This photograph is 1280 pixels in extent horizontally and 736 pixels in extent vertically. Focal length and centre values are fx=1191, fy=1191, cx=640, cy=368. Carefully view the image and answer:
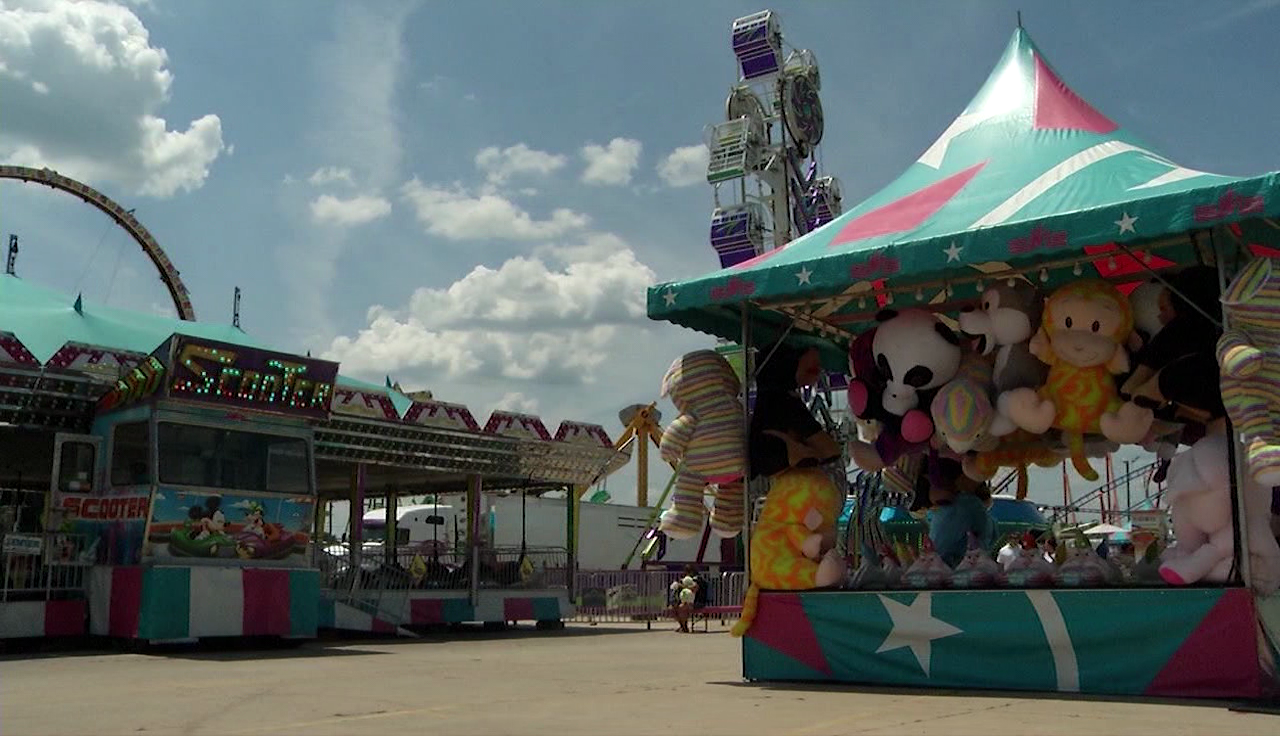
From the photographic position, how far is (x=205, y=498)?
15.4 meters

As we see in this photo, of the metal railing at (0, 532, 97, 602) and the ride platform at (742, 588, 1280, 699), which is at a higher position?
A: the metal railing at (0, 532, 97, 602)

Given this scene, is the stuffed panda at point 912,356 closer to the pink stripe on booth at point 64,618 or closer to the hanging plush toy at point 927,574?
the hanging plush toy at point 927,574

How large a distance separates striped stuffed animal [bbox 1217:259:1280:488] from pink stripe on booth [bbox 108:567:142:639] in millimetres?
12461

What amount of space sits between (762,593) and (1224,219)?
191 inches

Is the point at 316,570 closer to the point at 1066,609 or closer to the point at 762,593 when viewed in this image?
the point at 762,593

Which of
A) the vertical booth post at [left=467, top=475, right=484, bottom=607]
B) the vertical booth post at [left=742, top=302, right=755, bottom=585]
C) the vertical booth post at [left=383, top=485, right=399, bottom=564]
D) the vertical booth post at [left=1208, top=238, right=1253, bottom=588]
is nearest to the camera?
the vertical booth post at [left=1208, top=238, right=1253, bottom=588]

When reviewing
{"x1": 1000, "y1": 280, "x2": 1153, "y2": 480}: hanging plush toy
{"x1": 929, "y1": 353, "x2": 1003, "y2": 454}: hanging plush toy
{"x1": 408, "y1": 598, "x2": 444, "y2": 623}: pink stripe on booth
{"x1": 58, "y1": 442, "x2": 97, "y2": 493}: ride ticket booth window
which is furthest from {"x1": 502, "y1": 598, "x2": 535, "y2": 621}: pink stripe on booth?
{"x1": 1000, "y1": 280, "x2": 1153, "y2": 480}: hanging plush toy

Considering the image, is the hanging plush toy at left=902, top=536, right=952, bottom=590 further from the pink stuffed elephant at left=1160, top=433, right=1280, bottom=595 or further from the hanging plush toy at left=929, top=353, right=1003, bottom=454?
the pink stuffed elephant at left=1160, top=433, right=1280, bottom=595

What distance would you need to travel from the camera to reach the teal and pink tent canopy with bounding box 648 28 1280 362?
8703 mm

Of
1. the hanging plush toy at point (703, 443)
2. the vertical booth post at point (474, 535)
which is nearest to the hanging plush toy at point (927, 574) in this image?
Result: the hanging plush toy at point (703, 443)

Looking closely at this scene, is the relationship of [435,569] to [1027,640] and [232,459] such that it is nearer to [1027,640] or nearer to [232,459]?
[232,459]

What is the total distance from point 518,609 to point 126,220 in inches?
610

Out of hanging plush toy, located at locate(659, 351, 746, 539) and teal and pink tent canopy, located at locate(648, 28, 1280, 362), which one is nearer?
teal and pink tent canopy, located at locate(648, 28, 1280, 362)

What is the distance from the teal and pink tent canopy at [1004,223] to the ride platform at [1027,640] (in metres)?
2.63
